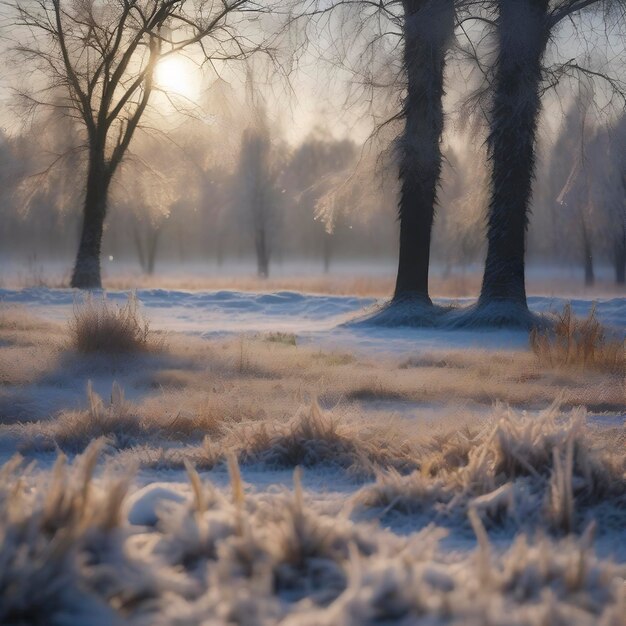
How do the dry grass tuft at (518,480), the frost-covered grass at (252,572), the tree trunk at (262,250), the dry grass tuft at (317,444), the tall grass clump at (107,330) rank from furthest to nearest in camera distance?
the tree trunk at (262,250) → the tall grass clump at (107,330) → the dry grass tuft at (317,444) → the dry grass tuft at (518,480) → the frost-covered grass at (252,572)

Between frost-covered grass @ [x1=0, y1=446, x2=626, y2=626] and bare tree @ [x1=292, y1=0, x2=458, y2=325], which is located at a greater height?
bare tree @ [x1=292, y1=0, x2=458, y2=325]

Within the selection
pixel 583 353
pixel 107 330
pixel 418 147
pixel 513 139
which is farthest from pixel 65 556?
pixel 418 147

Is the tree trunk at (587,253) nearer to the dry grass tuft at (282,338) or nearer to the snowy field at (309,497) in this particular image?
the dry grass tuft at (282,338)

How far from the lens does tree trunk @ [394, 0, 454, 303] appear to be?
385 inches

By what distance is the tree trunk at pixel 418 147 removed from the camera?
9.77 m

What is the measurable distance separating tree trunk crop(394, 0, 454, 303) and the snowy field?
5.11 meters

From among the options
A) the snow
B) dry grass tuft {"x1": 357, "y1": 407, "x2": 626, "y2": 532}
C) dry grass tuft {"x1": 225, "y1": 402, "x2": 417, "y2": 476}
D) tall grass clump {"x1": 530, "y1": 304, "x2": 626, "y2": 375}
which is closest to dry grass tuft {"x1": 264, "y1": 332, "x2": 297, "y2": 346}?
the snow

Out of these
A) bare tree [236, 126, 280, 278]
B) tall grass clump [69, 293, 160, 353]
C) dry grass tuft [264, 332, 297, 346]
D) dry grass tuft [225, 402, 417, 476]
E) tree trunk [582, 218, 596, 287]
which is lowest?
dry grass tuft [225, 402, 417, 476]

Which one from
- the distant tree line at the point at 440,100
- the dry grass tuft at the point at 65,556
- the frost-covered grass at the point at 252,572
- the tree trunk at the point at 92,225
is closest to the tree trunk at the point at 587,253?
the distant tree line at the point at 440,100

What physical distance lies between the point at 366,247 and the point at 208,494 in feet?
199

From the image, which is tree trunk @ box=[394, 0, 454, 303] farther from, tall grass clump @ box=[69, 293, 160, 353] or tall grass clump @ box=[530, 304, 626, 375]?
tall grass clump @ box=[69, 293, 160, 353]

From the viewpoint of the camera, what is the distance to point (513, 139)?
912 centimetres

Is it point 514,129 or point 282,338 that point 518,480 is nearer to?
point 282,338

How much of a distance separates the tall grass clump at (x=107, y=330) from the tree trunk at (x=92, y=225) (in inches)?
337
